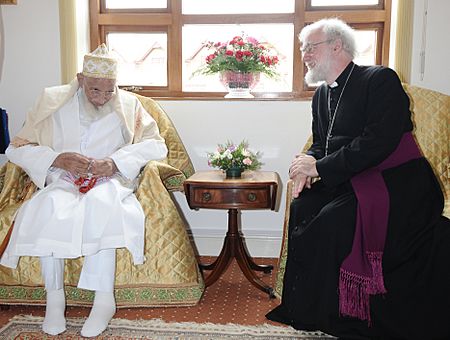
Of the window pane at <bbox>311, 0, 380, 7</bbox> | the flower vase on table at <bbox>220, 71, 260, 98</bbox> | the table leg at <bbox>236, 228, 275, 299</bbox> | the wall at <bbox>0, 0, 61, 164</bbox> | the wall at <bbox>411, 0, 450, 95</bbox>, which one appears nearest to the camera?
the table leg at <bbox>236, 228, 275, 299</bbox>

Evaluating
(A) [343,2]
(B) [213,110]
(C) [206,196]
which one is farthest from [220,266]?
(A) [343,2]

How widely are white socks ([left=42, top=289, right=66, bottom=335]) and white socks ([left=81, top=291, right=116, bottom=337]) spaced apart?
119 mm

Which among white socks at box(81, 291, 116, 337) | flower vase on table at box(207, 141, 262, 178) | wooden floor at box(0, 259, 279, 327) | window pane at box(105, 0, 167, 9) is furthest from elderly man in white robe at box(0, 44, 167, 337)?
window pane at box(105, 0, 167, 9)

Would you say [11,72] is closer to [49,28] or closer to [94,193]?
[49,28]

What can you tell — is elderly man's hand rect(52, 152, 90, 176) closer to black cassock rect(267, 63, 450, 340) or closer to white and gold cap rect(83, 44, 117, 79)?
white and gold cap rect(83, 44, 117, 79)

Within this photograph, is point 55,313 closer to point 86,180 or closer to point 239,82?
point 86,180

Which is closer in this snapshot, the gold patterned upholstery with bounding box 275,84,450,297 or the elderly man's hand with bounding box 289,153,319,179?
the elderly man's hand with bounding box 289,153,319,179

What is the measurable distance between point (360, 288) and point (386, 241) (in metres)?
0.23

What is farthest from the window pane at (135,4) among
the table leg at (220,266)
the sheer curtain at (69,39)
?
the table leg at (220,266)

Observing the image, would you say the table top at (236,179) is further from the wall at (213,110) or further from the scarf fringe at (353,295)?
the scarf fringe at (353,295)

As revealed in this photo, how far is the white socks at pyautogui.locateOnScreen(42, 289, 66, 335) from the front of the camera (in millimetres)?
2346

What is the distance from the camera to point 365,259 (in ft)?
7.03

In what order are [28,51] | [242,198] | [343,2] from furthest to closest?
[343,2], [28,51], [242,198]

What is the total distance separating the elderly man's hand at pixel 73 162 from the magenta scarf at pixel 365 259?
135 cm
